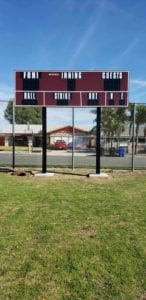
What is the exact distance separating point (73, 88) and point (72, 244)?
898 centimetres

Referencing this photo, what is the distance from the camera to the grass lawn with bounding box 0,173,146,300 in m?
4.27

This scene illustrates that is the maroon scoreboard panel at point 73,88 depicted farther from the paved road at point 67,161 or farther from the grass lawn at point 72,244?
the paved road at point 67,161

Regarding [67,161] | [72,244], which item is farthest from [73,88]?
[72,244]

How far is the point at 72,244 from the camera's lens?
18.6ft

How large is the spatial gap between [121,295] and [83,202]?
15.0 ft

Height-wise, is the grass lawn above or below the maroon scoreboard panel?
below

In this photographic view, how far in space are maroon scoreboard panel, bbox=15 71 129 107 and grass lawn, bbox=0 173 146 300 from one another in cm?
470

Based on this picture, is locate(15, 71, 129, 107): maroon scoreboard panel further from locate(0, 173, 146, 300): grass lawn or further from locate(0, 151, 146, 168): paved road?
locate(0, 151, 146, 168): paved road

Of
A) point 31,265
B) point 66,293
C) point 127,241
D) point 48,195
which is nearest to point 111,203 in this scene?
point 48,195

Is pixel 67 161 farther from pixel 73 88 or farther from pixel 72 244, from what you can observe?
pixel 72 244

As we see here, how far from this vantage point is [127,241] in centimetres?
584

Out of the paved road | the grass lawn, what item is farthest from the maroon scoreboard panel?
the paved road

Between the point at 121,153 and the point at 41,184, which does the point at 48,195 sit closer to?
the point at 41,184

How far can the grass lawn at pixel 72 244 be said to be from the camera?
4.27 meters
